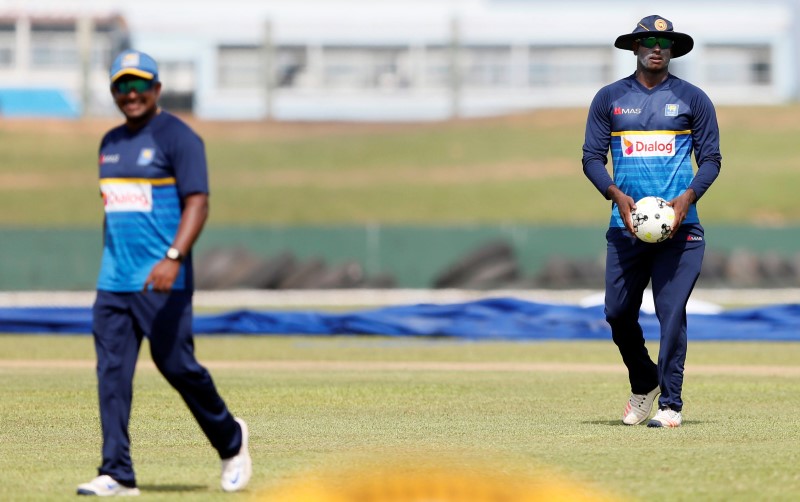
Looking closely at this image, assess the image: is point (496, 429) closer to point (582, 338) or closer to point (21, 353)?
point (21, 353)

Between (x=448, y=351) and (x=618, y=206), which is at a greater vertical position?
(x=618, y=206)

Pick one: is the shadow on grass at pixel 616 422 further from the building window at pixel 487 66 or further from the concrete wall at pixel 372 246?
the building window at pixel 487 66

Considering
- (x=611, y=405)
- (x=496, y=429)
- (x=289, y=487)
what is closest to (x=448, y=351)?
(x=611, y=405)

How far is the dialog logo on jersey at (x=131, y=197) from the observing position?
7684mm

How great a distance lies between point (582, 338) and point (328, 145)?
158 ft

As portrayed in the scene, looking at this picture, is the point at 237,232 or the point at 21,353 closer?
the point at 21,353

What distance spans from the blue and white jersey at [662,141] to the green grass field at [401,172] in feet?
139

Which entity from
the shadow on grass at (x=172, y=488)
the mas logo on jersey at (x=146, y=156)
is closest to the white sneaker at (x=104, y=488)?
the shadow on grass at (x=172, y=488)

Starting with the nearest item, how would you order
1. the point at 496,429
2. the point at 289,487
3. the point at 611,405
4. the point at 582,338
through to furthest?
1. the point at 289,487
2. the point at 496,429
3. the point at 611,405
4. the point at 582,338

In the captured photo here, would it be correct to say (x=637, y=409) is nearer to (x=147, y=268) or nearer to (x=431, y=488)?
(x=431, y=488)

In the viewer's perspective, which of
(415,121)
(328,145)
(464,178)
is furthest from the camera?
(415,121)

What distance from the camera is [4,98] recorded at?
265ft

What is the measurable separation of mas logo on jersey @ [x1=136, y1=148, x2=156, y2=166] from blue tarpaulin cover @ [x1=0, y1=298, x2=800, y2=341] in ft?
46.5

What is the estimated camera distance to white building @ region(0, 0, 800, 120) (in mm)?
79812
